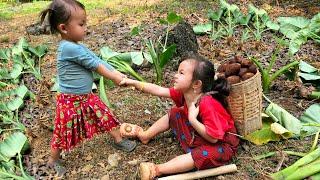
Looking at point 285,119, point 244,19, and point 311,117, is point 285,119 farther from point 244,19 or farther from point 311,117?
point 244,19

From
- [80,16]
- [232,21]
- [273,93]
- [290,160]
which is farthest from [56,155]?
[232,21]

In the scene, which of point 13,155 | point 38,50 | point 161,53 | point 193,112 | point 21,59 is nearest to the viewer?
point 193,112

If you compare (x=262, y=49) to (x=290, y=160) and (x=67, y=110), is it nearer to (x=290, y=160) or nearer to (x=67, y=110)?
(x=290, y=160)

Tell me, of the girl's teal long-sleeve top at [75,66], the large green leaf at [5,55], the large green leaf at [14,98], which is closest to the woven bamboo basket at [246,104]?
the girl's teal long-sleeve top at [75,66]

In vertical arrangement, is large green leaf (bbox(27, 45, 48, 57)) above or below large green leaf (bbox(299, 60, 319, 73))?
below

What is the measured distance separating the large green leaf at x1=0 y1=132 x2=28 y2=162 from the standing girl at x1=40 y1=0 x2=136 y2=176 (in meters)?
0.27

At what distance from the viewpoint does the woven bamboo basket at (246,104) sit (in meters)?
2.84

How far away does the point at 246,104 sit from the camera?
9.47 ft

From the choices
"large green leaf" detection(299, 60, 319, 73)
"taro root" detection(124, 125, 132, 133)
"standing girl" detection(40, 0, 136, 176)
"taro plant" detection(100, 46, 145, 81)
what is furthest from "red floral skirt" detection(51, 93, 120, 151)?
"large green leaf" detection(299, 60, 319, 73)

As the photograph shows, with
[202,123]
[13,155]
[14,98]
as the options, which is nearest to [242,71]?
[202,123]

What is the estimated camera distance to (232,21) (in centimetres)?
512

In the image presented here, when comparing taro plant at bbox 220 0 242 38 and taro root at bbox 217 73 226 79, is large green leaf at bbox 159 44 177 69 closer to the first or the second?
taro root at bbox 217 73 226 79

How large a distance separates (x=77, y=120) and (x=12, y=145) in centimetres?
58

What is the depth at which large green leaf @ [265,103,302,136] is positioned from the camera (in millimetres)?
3047
